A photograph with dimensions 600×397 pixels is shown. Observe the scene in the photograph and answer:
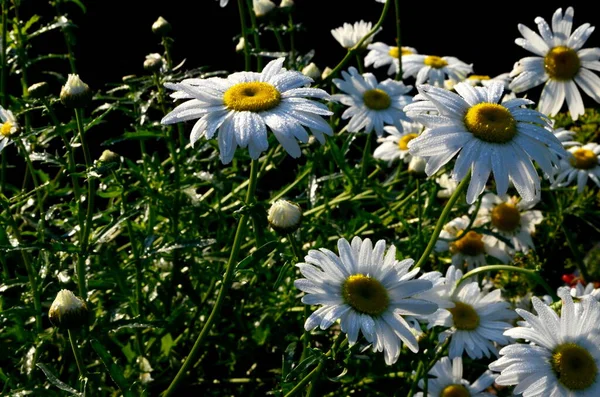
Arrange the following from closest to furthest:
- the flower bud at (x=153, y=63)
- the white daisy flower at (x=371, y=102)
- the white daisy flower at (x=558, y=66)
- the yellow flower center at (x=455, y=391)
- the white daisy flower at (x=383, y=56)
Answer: the yellow flower center at (x=455, y=391) < the flower bud at (x=153, y=63) < the white daisy flower at (x=558, y=66) < the white daisy flower at (x=371, y=102) < the white daisy flower at (x=383, y=56)

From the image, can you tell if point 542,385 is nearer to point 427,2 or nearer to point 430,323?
point 430,323

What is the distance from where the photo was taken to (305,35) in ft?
16.4

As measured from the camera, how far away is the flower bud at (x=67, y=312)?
1.57 metres

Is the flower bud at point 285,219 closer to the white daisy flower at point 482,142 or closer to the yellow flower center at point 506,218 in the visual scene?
the white daisy flower at point 482,142

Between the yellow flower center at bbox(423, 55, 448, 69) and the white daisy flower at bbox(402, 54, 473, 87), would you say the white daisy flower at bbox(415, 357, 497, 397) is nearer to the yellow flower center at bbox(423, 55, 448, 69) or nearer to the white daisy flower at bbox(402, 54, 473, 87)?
the white daisy flower at bbox(402, 54, 473, 87)

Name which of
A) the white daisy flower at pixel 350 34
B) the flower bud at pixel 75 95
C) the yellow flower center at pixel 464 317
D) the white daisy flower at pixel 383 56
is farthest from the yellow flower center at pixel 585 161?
the flower bud at pixel 75 95

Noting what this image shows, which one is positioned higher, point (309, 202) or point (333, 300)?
point (333, 300)

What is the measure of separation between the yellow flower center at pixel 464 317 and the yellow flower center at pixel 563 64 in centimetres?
86

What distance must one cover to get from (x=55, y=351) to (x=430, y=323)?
151 cm

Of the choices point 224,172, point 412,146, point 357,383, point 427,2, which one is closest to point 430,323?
point 412,146

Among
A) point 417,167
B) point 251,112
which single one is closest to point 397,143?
point 417,167

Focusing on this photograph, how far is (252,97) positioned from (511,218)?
54.0 inches

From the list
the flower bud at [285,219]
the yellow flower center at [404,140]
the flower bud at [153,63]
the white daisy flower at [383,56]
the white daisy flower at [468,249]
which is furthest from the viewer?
the white daisy flower at [383,56]

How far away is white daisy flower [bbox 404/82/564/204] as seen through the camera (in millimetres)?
1637
